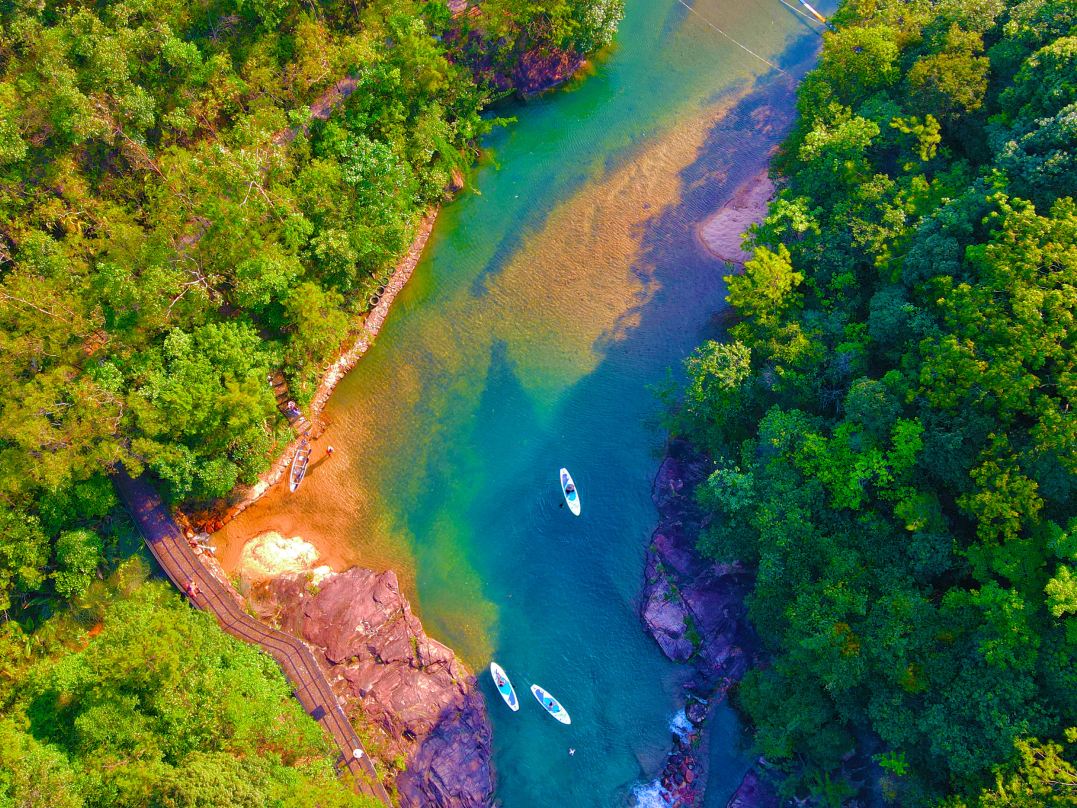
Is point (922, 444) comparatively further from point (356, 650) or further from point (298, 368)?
point (298, 368)

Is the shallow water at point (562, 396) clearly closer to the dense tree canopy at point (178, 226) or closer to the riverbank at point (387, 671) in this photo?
the riverbank at point (387, 671)

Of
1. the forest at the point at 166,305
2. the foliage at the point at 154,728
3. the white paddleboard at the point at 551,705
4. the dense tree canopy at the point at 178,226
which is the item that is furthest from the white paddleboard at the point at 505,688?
the dense tree canopy at the point at 178,226

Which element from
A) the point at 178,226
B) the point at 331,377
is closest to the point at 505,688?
the point at 331,377

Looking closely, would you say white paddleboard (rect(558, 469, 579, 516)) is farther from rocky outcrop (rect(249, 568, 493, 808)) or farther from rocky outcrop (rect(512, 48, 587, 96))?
rocky outcrop (rect(512, 48, 587, 96))

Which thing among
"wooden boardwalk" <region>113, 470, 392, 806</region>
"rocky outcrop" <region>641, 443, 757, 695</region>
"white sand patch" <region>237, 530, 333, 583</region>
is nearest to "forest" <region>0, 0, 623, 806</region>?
"wooden boardwalk" <region>113, 470, 392, 806</region>

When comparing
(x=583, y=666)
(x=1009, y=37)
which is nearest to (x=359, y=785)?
(x=583, y=666)

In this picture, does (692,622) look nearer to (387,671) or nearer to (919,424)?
(919,424)
